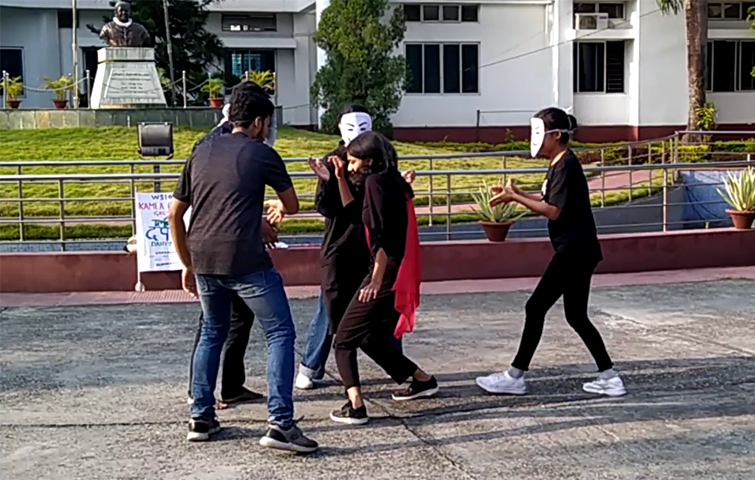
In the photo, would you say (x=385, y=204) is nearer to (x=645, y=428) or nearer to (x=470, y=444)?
(x=470, y=444)

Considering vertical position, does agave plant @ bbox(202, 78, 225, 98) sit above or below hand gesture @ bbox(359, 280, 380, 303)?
above

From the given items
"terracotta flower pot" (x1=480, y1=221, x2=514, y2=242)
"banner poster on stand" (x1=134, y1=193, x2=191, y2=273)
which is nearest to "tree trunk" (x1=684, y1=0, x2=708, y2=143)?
"terracotta flower pot" (x1=480, y1=221, x2=514, y2=242)

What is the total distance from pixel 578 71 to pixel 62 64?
1515cm

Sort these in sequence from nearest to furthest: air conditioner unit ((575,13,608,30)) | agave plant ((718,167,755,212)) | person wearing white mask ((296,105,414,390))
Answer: person wearing white mask ((296,105,414,390)) < agave plant ((718,167,755,212)) < air conditioner unit ((575,13,608,30))

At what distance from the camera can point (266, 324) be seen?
564 centimetres

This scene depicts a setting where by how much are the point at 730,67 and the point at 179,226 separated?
91.9 feet

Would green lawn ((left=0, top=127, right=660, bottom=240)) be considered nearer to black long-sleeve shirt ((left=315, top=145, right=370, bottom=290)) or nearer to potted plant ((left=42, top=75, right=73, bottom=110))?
potted plant ((left=42, top=75, right=73, bottom=110))

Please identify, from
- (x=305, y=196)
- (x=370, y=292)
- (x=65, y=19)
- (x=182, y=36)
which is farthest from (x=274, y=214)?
(x=65, y=19)

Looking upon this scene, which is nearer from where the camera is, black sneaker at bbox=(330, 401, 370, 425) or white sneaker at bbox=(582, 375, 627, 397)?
black sneaker at bbox=(330, 401, 370, 425)

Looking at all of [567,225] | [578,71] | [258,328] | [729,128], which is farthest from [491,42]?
[567,225]

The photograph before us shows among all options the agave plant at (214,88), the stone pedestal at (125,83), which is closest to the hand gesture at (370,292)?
the stone pedestal at (125,83)

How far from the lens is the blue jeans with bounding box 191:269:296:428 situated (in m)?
5.59

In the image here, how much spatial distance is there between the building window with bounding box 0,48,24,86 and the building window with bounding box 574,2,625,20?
53.4 feet

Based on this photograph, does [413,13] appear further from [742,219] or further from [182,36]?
[742,219]
